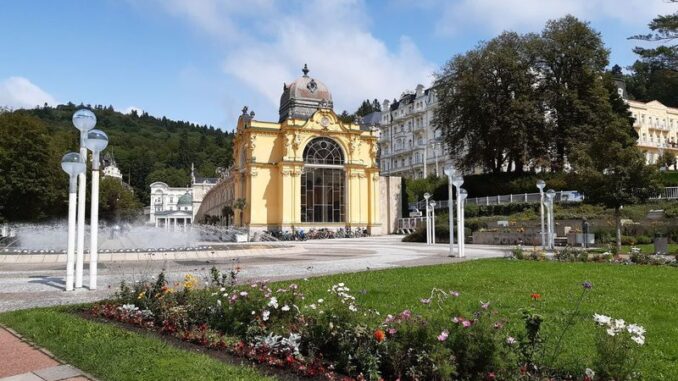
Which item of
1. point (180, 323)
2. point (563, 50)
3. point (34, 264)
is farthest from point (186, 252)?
point (563, 50)

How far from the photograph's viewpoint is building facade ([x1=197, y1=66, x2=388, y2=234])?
174 ft

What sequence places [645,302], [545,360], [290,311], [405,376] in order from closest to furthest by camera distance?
[405,376] < [545,360] < [290,311] < [645,302]

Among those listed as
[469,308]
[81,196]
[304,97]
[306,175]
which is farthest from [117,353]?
[304,97]

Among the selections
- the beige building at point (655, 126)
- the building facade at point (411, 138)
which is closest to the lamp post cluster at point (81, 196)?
the building facade at point (411, 138)

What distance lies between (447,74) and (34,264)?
143ft

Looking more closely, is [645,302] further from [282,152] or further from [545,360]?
[282,152]

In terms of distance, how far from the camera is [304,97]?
59.7 meters

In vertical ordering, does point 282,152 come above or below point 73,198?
above

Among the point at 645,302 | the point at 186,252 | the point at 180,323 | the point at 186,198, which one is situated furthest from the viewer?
the point at 186,198

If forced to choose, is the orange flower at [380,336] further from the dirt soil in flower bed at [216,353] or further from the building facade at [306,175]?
the building facade at [306,175]

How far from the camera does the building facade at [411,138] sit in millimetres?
87812

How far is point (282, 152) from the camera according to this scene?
5472cm

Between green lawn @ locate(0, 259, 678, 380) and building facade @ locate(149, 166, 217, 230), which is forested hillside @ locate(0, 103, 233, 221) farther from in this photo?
green lawn @ locate(0, 259, 678, 380)

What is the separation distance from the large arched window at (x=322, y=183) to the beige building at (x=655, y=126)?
53360mm
